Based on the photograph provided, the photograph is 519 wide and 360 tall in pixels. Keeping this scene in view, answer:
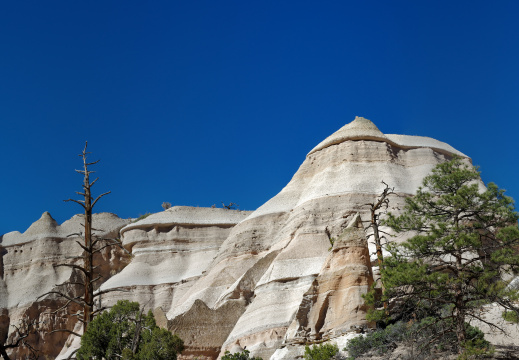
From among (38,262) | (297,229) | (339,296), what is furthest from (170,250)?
(339,296)

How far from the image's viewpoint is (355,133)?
5469cm

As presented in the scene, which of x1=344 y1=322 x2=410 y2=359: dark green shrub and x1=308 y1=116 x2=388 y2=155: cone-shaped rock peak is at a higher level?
x1=308 y1=116 x2=388 y2=155: cone-shaped rock peak

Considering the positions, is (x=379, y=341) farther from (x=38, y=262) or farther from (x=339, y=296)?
(x=38, y=262)

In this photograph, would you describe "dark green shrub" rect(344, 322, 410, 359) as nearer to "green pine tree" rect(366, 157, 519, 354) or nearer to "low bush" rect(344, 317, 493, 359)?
"low bush" rect(344, 317, 493, 359)

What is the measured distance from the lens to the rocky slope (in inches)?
1223

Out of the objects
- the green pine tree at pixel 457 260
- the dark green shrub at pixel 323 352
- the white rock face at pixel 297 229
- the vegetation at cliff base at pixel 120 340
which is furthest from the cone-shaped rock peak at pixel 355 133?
the vegetation at cliff base at pixel 120 340

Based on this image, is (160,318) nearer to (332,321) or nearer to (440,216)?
(332,321)

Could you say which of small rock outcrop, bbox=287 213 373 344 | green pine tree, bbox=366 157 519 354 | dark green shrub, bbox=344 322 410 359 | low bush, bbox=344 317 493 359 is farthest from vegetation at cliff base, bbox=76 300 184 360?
small rock outcrop, bbox=287 213 373 344

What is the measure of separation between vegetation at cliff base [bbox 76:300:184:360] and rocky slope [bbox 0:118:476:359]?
30.1 feet

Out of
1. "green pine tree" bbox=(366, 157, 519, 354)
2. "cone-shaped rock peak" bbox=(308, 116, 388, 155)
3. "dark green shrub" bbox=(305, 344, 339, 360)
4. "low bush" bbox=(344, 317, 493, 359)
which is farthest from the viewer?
"cone-shaped rock peak" bbox=(308, 116, 388, 155)

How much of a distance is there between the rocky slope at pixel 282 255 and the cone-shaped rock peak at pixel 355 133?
0.08 meters

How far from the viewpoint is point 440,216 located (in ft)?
79.8

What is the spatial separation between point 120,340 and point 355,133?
36.8 metres

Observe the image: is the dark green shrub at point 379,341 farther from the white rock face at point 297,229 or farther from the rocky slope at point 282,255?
the white rock face at point 297,229
